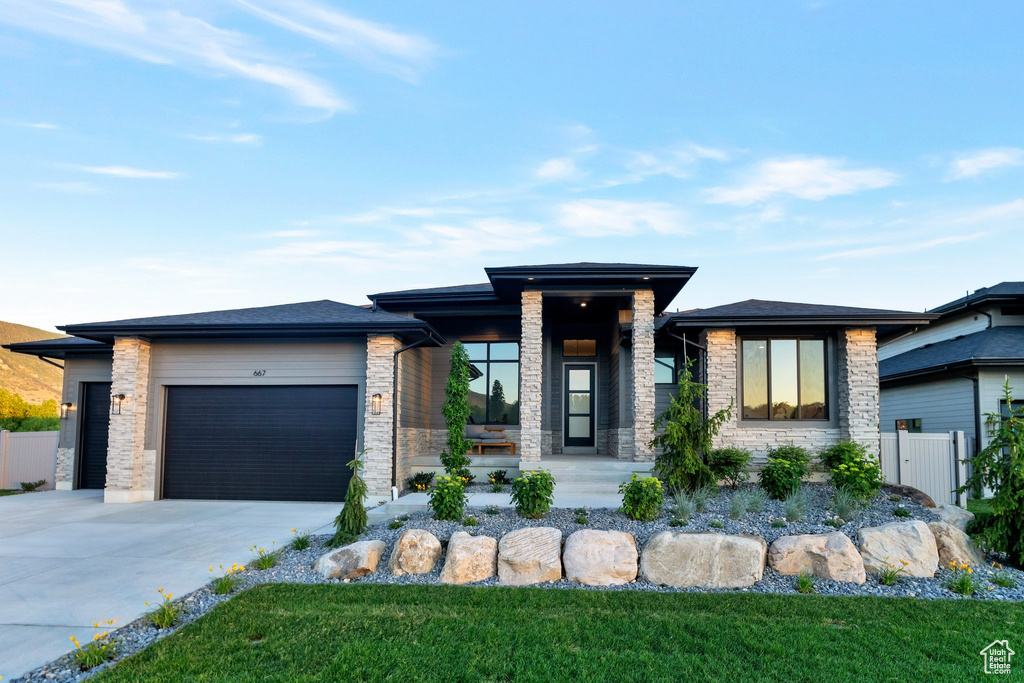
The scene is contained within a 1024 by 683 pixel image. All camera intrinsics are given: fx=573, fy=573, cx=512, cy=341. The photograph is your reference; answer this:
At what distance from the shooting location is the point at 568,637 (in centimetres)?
439

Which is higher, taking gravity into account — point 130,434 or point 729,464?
point 130,434

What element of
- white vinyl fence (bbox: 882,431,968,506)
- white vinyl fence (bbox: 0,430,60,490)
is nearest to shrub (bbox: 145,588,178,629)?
white vinyl fence (bbox: 882,431,968,506)

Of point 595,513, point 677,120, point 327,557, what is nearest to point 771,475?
point 595,513

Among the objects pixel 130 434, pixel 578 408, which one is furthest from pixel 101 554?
pixel 578 408

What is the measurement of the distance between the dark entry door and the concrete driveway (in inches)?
80.4

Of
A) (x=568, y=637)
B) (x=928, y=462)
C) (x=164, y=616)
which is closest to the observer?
(x=568, y=637)

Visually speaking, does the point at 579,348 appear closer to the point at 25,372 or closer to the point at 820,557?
the point at 820,557

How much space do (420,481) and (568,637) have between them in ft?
25.6

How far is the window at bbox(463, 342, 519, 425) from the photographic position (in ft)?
46.4

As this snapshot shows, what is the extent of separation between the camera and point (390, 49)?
35.9 ft

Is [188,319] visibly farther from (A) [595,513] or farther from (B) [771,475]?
(B) [771,475]

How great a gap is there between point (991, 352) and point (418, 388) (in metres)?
13.3

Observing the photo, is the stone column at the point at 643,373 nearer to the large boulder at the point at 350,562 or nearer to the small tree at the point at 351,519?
the small tree at the point at 351,519

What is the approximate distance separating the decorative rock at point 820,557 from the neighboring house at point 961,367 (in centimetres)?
759
